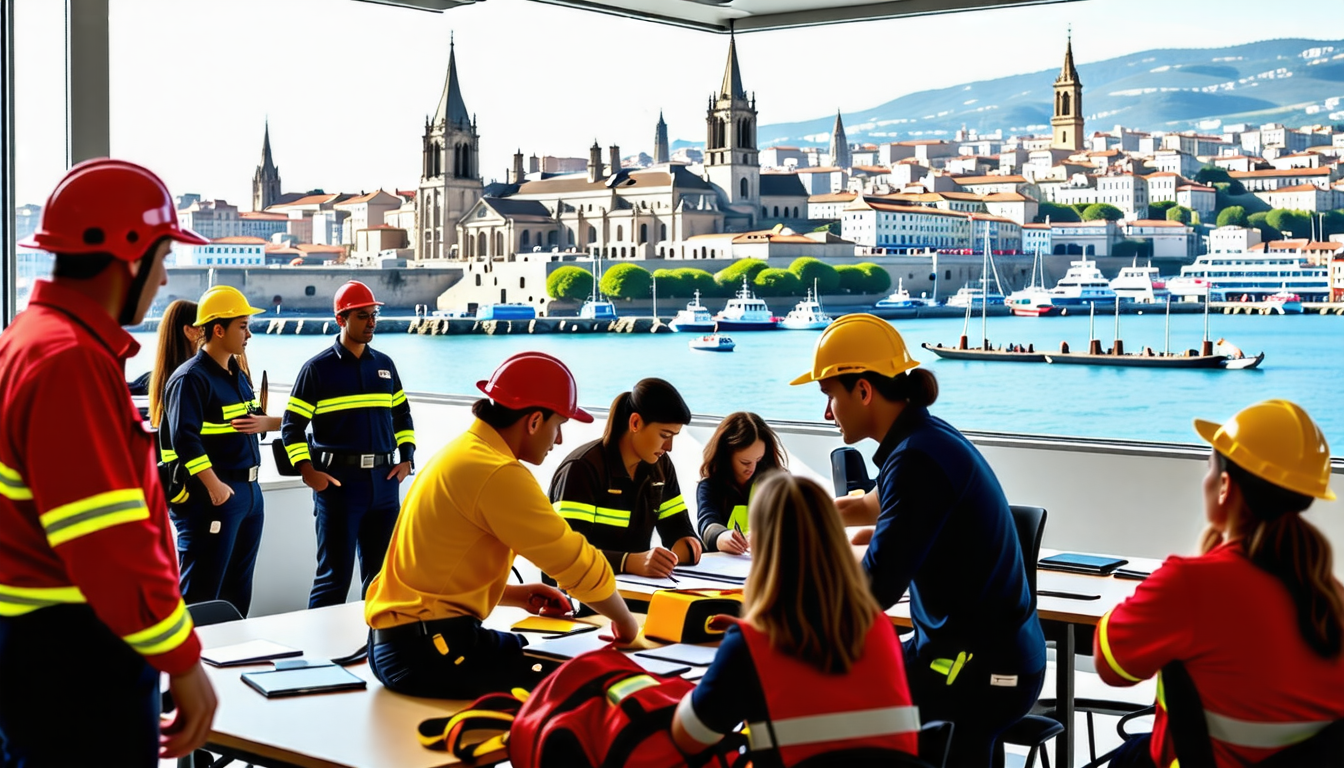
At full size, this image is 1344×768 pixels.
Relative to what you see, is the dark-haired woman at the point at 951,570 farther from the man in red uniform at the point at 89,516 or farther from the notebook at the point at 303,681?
the man in red uniform at the point at 89,516

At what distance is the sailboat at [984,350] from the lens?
7.36 m

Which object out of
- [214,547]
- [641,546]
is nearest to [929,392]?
[641,546]

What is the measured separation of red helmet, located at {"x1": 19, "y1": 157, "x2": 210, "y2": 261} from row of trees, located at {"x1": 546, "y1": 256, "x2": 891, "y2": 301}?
7.08m

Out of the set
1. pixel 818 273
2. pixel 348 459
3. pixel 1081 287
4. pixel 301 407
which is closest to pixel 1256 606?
pixel 348 459

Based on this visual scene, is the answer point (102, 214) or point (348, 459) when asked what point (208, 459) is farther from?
point (102, 214)

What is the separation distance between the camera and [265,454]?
6523 millimetres

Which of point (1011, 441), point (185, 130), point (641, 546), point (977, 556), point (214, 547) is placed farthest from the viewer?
point (185, 130)

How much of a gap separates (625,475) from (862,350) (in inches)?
52.2

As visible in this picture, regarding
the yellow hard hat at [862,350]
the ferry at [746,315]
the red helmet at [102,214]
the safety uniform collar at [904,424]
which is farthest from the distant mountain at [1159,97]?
the red helmet at [102,214]

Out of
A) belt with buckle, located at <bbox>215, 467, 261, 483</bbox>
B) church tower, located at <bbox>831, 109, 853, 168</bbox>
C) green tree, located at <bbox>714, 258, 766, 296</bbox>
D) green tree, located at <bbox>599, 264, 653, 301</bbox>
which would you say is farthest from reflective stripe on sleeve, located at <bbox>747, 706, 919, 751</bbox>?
green tree, located at <bbox>599, 264, 653, 301</bbox>

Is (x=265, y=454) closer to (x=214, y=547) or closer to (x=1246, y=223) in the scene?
(x=214, y=547)

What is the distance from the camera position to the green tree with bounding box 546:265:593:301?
9.88m

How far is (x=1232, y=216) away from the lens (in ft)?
21.6

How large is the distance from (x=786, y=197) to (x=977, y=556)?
607 centimetres
